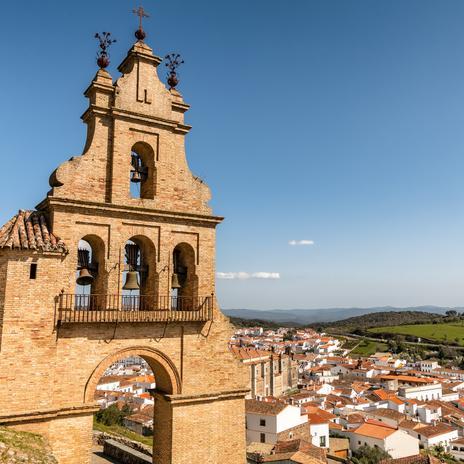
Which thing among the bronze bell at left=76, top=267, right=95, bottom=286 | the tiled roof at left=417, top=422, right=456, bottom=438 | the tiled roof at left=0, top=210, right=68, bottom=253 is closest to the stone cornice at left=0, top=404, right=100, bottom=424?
the bronze bell at left=76, top=267, right=95, bottom=286

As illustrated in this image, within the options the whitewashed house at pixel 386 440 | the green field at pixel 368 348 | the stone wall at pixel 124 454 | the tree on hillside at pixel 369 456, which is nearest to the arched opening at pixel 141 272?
the stone wall at pixel 124 454

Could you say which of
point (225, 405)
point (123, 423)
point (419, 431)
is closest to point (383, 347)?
point (419, 431)

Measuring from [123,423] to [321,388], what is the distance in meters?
45.4

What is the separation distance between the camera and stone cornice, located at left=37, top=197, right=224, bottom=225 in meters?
10.6

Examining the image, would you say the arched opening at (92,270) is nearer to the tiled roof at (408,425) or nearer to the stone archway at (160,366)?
the stone archway at (160,366)

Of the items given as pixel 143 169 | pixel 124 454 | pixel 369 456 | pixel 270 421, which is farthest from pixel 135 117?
pixel 369 456

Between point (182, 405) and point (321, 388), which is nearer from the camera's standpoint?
point (182, 405)

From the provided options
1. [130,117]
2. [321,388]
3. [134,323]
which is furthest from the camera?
[321,388]

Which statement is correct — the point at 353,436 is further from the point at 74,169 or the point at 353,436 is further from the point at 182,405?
the point at 74,169

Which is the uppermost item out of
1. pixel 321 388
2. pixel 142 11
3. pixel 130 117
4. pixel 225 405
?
pixel 142 11

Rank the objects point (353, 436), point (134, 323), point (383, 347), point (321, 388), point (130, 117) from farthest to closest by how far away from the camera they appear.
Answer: point (383, 347)
point (321, 388)
point (353, 436)
point (130, 117)
point (134, 323)

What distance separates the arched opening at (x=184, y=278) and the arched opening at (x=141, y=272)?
618 mm

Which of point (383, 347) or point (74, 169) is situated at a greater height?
point (74, 169)

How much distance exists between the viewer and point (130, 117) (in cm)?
1207
